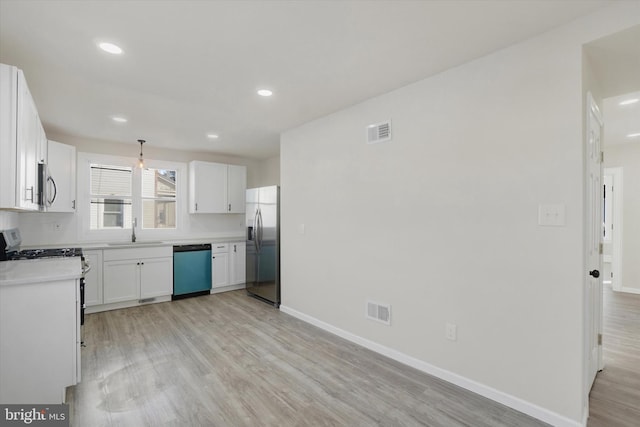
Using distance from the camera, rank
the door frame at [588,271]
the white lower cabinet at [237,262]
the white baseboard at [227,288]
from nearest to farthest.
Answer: the door frame at [588,271], the white baseboard at [227,288], the white lower cabinet at [237,262]

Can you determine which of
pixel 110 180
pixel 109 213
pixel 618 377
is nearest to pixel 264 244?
pixel 109 213

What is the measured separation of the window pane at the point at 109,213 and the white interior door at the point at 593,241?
227 inches

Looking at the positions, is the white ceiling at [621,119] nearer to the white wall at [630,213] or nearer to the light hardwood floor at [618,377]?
the white wall at [630,213]

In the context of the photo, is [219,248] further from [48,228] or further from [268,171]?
[48,228]

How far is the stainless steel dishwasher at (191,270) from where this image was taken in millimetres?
4918

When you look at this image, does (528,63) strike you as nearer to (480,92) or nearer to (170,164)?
(480,92)

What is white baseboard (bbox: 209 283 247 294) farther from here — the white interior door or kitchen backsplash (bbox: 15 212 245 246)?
the white interior door

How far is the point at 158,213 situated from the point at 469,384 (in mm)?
5173

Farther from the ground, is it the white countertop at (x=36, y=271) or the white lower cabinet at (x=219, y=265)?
the white countertop at (x=36, y=271)

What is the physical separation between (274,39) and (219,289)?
14.5 feet

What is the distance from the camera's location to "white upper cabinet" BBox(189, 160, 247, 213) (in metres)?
5.43

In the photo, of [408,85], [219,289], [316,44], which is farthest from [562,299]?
Answer: [219,289]

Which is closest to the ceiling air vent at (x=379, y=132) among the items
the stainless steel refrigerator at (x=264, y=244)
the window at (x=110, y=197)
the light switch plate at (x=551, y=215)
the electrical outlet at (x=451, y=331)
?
the light switch plate at (x=551, y=215)

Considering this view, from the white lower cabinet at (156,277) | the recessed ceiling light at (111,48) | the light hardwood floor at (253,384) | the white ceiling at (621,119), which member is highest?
the white ceiling at (621,119)
